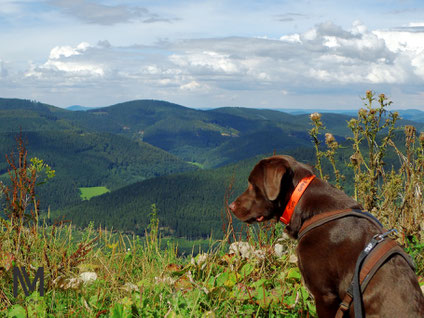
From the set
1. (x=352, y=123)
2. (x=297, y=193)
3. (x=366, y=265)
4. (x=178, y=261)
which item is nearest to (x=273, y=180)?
(x=297, y=193)

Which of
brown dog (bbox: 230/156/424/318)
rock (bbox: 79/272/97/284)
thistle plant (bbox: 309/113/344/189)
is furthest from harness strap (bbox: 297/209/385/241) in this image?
rock (bbox: 79/272/97/284)

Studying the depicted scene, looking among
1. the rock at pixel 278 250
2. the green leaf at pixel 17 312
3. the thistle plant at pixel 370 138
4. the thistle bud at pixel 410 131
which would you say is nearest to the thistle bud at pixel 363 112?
the thistle plant at pixel 370 138

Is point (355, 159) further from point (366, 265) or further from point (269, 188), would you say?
point (366, 265)

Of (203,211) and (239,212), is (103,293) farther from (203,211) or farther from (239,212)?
(203,211)

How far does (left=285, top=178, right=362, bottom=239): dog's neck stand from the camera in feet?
9.84

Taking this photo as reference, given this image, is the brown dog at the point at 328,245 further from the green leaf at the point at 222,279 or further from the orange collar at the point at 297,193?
the green leaf at the point at 222,279

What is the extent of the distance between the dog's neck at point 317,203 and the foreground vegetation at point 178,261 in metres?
0.96

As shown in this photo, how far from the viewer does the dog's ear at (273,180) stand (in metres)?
3.05

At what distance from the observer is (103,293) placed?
393 cm

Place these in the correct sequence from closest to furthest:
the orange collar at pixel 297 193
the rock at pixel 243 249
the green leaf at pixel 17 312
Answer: the orange collar at pixel 297 193, the green leaf at pixel 17 312, the rock at pixel 243 249

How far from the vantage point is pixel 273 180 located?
308cm

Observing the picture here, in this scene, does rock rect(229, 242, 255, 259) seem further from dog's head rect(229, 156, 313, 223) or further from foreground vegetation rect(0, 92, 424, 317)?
dog's head rect(229, 156, 313, 223)

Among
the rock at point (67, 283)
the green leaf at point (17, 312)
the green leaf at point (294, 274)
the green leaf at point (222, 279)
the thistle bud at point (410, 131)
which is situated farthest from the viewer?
the thistle bud at point (410, 131)

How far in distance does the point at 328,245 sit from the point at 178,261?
289 cm
